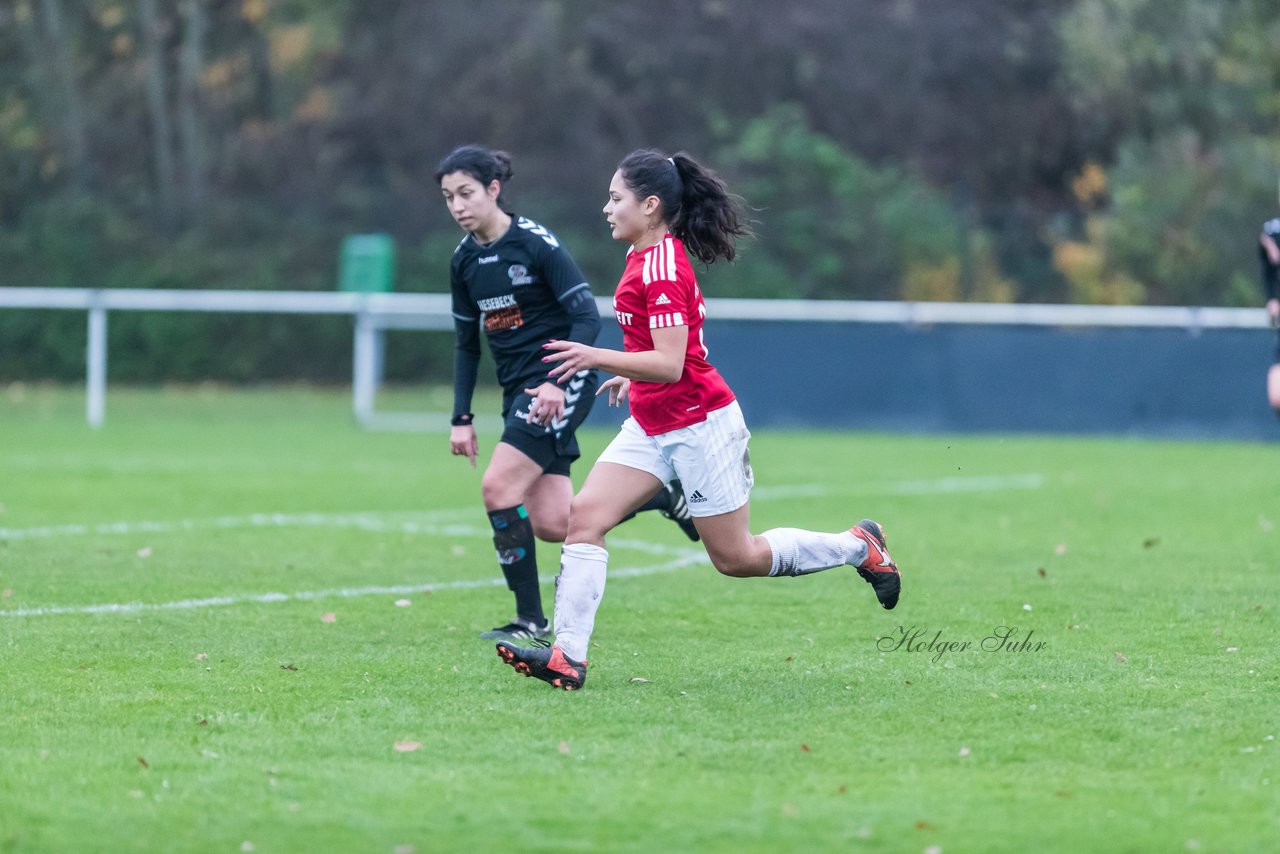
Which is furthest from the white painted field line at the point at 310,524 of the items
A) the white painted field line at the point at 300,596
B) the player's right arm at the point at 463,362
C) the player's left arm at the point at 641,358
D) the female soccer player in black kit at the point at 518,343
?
the player's left arm at the point at 641,358

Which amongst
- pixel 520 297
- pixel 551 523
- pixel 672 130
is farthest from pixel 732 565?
pixel 672 130

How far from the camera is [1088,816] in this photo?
474 centimetres

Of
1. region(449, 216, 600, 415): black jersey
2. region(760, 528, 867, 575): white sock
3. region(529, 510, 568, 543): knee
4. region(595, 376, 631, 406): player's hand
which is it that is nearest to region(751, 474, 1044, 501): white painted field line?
region(529, 510, 568, 543): knee

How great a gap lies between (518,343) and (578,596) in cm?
180

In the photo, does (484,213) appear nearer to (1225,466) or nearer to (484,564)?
(484,564)

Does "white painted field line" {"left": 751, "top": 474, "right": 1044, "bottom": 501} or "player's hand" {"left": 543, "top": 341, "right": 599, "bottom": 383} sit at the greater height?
"player's hand" {"left": 543, "top": 341, "right": 599, "bottom": 383}

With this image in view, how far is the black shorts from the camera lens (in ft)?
25.1

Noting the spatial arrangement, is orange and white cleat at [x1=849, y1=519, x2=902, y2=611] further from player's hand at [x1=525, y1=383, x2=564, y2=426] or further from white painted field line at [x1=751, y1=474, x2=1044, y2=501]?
white painted field line at [x1=751, y1=474, x2=1044, y2=501]

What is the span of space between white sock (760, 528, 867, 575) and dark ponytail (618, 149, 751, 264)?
1.12 metres

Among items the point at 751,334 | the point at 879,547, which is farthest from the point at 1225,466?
the point at 879,547

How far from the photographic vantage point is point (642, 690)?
6.44 m

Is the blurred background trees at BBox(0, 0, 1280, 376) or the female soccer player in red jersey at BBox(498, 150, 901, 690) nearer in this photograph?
the female soccer player in red jersey at BBox(498, 150, 901, 690)

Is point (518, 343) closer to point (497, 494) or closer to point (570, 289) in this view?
point (570, 289)

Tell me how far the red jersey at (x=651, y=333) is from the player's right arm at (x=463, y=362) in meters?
1.54
